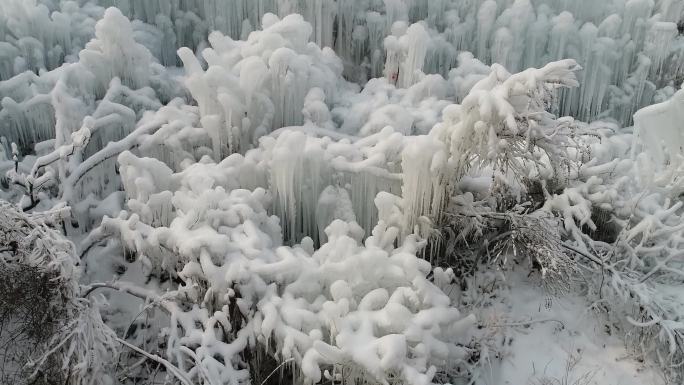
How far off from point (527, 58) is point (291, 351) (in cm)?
528

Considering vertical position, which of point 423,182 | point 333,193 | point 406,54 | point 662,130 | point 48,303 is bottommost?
point 48,303

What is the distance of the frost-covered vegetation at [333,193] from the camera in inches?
180

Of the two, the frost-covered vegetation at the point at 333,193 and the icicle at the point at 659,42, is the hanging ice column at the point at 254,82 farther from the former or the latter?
the icicle at the point at 659,42

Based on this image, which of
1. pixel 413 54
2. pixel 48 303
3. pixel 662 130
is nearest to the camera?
pixel 48 303

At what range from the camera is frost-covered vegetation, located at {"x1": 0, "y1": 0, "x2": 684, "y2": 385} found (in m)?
4.58

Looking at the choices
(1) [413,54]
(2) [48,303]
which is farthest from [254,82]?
(2) [48,303]

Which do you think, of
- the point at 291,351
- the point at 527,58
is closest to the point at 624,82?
the point at 527,58

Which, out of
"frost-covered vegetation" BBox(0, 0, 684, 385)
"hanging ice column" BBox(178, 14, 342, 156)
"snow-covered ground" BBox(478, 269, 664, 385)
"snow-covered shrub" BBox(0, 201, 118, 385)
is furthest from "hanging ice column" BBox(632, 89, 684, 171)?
"snow-covered shrub" BBox(0, 201, 118, 385)

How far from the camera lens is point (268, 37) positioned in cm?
629

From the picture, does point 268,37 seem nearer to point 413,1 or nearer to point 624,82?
point 413,1

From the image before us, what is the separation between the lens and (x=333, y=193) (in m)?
5.54

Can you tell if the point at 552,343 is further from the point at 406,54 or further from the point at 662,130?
the point at 406,54

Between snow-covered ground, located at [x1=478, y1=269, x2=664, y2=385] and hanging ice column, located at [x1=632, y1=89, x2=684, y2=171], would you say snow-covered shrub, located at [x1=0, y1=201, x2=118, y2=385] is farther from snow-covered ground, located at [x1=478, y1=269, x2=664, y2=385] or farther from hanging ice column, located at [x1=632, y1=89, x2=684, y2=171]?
hanging ice column, located at [x1=632, y1=89, x2=684, y2=171]

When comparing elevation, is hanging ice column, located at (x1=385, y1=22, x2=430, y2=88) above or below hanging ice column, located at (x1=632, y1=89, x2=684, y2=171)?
above
